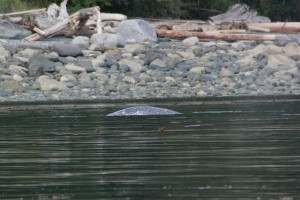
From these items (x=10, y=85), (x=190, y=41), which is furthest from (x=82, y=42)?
(x=10, y=85)

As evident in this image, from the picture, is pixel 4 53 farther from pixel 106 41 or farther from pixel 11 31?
pixel 11 31

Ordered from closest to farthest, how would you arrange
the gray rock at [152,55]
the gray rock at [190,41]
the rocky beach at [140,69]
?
the rocky beach at [140,69] → the gray rock at [152,55] → the gray rock at [190,41]

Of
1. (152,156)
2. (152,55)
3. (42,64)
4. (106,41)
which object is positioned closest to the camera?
(152,156)

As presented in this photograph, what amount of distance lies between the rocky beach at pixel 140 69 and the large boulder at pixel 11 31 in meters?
1.57

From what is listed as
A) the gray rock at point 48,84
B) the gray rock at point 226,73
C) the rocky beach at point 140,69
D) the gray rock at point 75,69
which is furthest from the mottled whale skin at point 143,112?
the gray rock at point 226,73

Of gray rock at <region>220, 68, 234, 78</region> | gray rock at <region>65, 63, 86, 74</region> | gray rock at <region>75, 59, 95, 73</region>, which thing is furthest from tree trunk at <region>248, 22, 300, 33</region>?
gray rock at <region>65, 63, 86, 74</region>

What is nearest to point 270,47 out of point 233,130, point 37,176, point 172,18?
point 172,18

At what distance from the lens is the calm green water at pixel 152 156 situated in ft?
25.1

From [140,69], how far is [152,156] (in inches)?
634

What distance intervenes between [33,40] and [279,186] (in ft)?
79.4

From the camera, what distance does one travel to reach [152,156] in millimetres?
10055

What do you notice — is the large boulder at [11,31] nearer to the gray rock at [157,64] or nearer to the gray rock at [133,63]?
the gray rock at [133,63]

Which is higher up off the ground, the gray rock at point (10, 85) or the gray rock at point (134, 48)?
the gray rock at point (10, 85)

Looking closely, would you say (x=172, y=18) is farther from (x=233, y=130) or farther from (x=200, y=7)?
(x=233, y=130)
